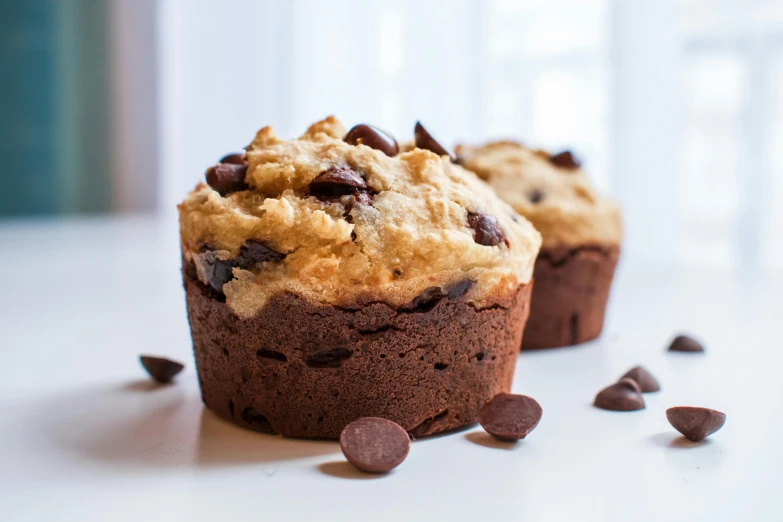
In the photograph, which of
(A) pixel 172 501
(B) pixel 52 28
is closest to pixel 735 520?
(A) pixel 172 501

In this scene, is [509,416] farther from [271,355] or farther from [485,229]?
[271,355]

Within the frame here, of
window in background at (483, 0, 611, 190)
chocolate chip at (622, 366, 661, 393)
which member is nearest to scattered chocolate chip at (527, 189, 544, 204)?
chocolate chip at (622, 366, 661, 393)

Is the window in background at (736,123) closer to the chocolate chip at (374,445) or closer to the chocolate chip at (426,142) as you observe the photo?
the chocolate chip at (426,142)

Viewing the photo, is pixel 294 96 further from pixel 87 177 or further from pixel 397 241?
pixel 397 241

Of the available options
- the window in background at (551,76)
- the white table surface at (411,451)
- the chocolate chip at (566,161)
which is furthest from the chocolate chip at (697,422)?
the window in background at (551,76)

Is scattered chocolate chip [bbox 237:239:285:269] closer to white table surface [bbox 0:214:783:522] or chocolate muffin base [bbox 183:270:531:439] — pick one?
chocolate muffin base [bbox 183:270:531:439]

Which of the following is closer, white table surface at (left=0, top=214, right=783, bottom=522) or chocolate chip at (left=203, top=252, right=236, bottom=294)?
white table surface at (left=0, top=214, right=783, bottom=522)
